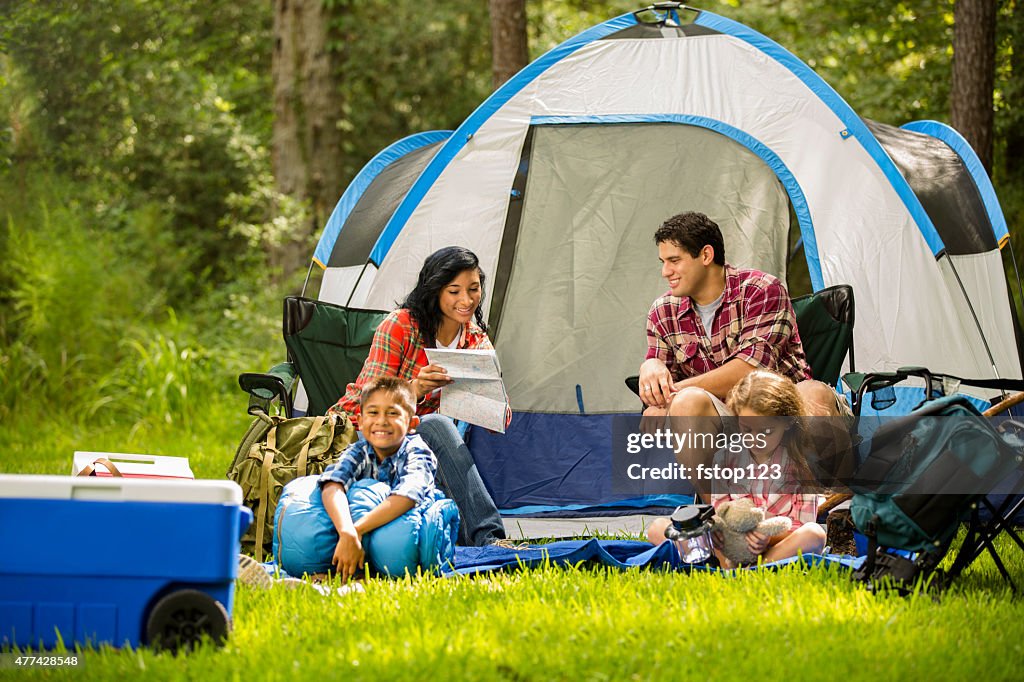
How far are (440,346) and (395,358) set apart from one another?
6.4 inches

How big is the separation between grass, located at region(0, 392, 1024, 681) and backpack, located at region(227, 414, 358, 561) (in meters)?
0.60

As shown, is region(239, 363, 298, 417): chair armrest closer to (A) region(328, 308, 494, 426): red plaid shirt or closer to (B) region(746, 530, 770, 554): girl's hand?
(A) region(328, 308, 494, 426): red plaid shirt

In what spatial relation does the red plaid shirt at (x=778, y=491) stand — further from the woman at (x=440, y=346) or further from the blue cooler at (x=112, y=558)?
the blue cooler at (x=112, y=558)

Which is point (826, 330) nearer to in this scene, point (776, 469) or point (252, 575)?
point (776, 469)

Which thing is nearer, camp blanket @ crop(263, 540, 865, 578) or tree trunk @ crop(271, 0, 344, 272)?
camp blanket @ crop(263, 540, 865, 578)

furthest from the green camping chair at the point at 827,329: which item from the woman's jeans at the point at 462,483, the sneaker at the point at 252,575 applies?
the sneaker at the point at 252,575

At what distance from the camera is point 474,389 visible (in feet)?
11.5

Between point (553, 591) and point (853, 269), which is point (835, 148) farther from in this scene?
point (553, 591)

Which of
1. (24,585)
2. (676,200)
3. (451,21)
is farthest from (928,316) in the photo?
(451,21)

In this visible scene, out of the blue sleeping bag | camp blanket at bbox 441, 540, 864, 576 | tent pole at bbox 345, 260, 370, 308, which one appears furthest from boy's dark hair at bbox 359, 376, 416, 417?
tent pole at bbox 345, 260, 370, 308

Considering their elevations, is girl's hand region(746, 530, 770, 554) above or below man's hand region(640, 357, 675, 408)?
below

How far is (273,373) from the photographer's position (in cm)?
371

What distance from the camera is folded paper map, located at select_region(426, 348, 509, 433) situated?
346 centimetres

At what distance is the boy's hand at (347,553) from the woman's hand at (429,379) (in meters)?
0.70
